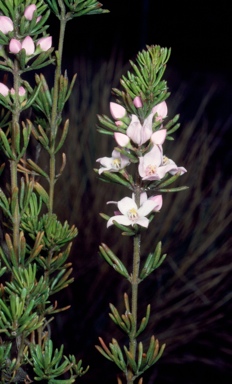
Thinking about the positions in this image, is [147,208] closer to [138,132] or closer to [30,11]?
[138,132]

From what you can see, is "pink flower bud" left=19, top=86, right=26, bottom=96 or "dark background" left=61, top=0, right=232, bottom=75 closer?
"pink flower bud" left=19, top=86, right=26, bottom=96

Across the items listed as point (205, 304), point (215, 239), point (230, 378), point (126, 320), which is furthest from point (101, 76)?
point (126, 320)

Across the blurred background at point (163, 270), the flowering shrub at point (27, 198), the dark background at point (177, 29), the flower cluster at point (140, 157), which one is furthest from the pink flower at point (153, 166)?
the dark background at point (177, 29)

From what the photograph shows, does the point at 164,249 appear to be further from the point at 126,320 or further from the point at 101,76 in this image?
the point at 126,320

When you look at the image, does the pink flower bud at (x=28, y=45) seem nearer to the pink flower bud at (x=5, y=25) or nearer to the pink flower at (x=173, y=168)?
the pink flower bud at (x=5, y=25)

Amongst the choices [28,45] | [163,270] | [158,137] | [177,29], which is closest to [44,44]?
[28,45]

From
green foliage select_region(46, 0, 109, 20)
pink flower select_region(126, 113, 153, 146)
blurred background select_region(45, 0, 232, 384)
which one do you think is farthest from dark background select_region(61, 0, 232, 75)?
pink flower select_region(126, 113, 153, 146)

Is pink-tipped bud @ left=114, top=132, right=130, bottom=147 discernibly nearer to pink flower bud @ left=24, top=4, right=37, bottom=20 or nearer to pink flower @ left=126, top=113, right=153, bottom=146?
pink flower @ left=126, top=113, right=153, bottom=146
